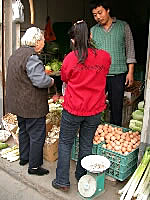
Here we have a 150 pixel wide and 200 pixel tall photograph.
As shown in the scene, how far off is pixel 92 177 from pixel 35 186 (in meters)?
0.83

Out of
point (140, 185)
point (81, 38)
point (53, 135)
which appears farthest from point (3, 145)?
point (81, 38)

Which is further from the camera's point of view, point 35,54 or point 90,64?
point 35,54

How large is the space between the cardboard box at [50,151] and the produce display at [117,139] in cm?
63

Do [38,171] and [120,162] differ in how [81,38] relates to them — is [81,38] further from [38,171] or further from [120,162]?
[38,171]

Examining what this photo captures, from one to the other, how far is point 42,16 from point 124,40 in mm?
3409

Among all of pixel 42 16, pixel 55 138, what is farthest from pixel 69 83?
pixel 42 16

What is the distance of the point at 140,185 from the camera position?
3.27 metres

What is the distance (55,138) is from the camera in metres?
4.23

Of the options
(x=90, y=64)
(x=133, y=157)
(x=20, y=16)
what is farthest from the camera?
(x=20, y=16)

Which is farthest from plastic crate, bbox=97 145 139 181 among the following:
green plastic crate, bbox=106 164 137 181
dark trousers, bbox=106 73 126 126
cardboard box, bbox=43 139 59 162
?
dark trousers, bbox=106 73 126 126

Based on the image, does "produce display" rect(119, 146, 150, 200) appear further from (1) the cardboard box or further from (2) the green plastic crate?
(1) the cardboard box

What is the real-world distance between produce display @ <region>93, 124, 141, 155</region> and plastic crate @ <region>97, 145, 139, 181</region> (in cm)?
7

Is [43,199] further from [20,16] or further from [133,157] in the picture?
[20,16]

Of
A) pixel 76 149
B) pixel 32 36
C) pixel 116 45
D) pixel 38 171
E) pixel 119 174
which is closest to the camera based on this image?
A: pixel 32 36
